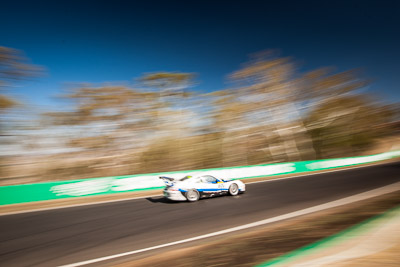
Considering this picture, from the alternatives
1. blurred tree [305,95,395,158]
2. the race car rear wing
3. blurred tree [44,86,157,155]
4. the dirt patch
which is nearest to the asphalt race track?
the race car rear wing

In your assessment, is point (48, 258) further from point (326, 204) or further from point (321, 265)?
point (326, 204)

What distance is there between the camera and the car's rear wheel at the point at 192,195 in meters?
9.51

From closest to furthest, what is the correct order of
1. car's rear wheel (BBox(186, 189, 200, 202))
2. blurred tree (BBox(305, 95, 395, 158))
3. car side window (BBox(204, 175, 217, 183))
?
car's rear wheel (BBox(186, 189, 200, 202)) → car side window (BBox(204, 175, 217, 183)) → blurred tree (BBox(305, 95, 395, 158))

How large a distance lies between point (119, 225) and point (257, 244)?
374 cm

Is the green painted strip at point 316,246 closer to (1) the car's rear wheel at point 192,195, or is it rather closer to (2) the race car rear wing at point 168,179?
(2) the race car rear wing at point 168,179

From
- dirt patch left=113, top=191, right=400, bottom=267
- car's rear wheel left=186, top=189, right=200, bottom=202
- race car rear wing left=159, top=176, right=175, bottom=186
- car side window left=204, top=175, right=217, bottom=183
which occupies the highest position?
race car rear wing left=159, top=176, right=175, bottom=186

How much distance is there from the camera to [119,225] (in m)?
6.45

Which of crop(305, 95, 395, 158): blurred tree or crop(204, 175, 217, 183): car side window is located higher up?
crop(305, 95, 395, 158): blurred tree

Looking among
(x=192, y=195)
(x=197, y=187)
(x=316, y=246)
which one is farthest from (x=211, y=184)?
(x=316, y=246)

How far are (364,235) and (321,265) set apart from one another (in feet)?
4.69

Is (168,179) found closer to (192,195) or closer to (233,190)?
(192,195)

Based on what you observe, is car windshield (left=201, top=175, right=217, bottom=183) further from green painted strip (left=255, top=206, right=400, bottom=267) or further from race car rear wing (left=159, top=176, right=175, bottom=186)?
green painted strip (left=255, top=206, right=400, bottom=267)

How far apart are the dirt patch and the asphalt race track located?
2.84ft

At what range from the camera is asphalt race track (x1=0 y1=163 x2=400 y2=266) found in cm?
472
